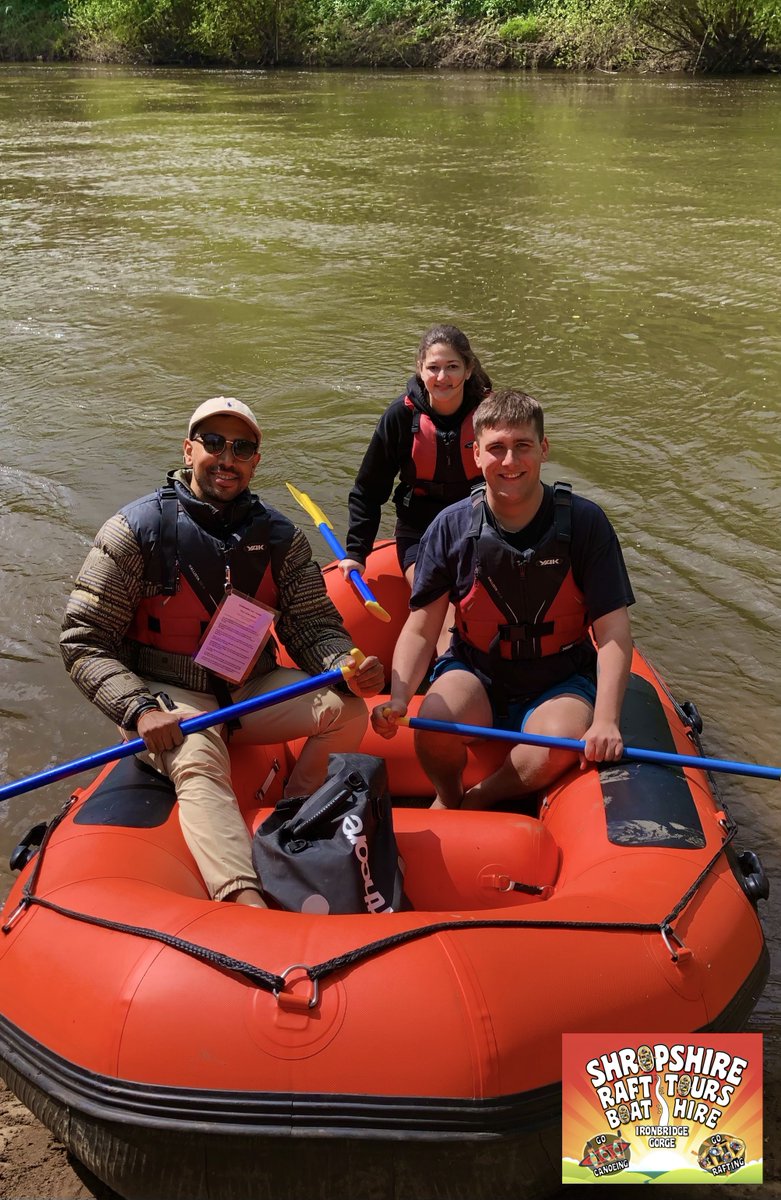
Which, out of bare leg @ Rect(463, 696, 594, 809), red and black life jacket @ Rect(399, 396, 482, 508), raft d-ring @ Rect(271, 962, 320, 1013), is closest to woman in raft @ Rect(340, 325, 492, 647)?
red and black life jacket @ Rect(399, 396, 482, 508)

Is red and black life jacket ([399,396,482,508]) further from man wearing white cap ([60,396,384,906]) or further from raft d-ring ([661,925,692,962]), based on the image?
raft d-ring ([661,925,692,962])

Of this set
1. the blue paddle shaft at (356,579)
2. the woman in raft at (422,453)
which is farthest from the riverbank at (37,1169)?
the woman in raft at (422,453)

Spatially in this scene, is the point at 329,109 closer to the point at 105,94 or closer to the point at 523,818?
the point at 105,94

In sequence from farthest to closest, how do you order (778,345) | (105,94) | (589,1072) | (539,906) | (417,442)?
1. (105,94)
2. (778,345)
3. (417,442)
4. (539,906)
5. (589,1072)

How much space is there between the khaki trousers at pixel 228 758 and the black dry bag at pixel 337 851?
0.07 m

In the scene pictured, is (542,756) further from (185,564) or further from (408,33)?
(408,33)

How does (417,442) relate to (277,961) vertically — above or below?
above

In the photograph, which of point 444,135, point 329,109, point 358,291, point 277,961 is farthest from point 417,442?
point 329,109

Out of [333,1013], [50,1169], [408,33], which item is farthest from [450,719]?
[408,33]

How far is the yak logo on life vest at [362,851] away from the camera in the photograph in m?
2.18

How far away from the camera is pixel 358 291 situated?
8117 millimetres

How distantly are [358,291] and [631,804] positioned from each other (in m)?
6.39

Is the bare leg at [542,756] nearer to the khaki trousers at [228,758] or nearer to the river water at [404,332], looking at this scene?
the khaki trousers at [228,758]

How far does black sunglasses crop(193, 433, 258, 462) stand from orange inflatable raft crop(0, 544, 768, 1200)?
36.2 inches
